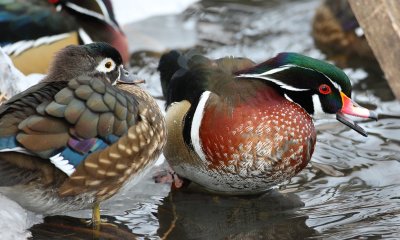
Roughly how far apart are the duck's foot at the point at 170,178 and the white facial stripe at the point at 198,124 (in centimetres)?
36

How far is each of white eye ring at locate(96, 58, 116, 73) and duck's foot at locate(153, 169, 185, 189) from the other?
0.83m

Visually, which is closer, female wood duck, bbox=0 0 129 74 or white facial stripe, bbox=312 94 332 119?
white facial stripe, bbox=312 94 332 119

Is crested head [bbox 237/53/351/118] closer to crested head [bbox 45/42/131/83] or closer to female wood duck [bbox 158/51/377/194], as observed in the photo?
female wood duck [bbox 158/51/377/194]

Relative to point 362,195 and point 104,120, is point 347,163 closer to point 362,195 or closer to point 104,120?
point 362,195

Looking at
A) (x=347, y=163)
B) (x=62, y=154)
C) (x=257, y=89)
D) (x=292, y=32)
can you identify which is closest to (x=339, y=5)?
(x=292, y=32)

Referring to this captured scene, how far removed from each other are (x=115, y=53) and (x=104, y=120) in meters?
0.53

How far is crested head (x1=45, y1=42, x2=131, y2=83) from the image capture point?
159 inches

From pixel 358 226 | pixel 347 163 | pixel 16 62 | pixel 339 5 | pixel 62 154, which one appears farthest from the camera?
pixel 339 5

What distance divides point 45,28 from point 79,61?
1705mm

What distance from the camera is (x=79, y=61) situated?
4035 millimetres

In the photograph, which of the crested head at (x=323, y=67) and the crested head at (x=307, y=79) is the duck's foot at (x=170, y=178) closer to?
the crested head at (x=307, y=79)

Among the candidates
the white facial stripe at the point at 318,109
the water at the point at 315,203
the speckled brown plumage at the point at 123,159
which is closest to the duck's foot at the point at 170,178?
the water at the point at 315,203

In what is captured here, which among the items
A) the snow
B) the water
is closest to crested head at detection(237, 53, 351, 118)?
the water

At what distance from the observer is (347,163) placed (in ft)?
16.0
